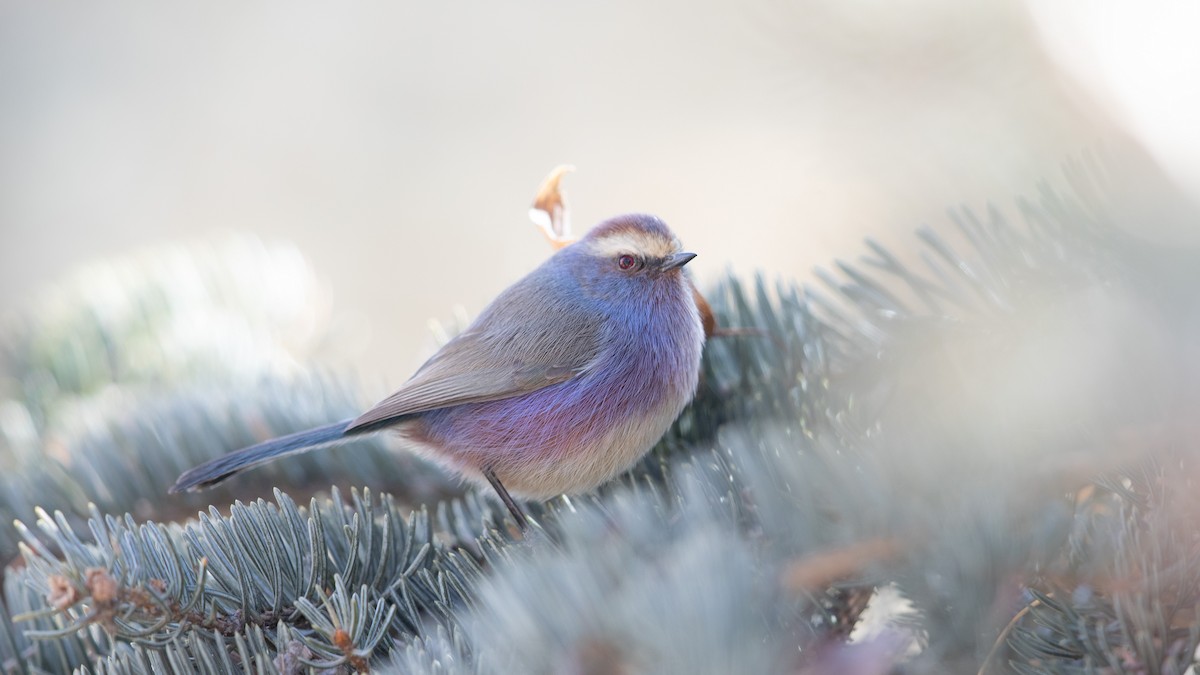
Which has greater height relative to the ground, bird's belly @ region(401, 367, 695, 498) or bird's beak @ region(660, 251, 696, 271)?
bird's beak @ region(660, 251, 696, 271)

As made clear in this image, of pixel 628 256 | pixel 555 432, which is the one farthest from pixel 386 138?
pixel 555 432

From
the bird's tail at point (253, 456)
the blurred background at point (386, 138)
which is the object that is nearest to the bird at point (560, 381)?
the bird's tail at point (253, 456)

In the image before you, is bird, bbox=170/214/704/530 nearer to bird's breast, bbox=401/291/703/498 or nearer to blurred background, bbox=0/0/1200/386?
bird's breast, bbox=401/291/703/498

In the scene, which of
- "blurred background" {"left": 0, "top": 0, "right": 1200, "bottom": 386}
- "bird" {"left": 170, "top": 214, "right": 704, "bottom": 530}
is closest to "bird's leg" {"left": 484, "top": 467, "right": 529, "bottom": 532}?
"bird" {"left": 170, "top": 214, "right": 704, "bottom": 530}

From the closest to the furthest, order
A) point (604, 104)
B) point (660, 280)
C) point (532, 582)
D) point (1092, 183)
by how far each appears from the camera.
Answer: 1. point (532, 582)
2. point (1092, 183)
3. point (660, 280)
4. point (604, 104)

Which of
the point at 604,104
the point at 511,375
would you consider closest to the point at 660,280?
the point at 511,375

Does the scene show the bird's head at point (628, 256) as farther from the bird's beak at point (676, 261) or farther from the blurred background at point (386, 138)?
the blurred background at point (386, 138)

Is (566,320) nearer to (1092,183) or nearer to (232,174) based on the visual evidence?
(1092,183)
